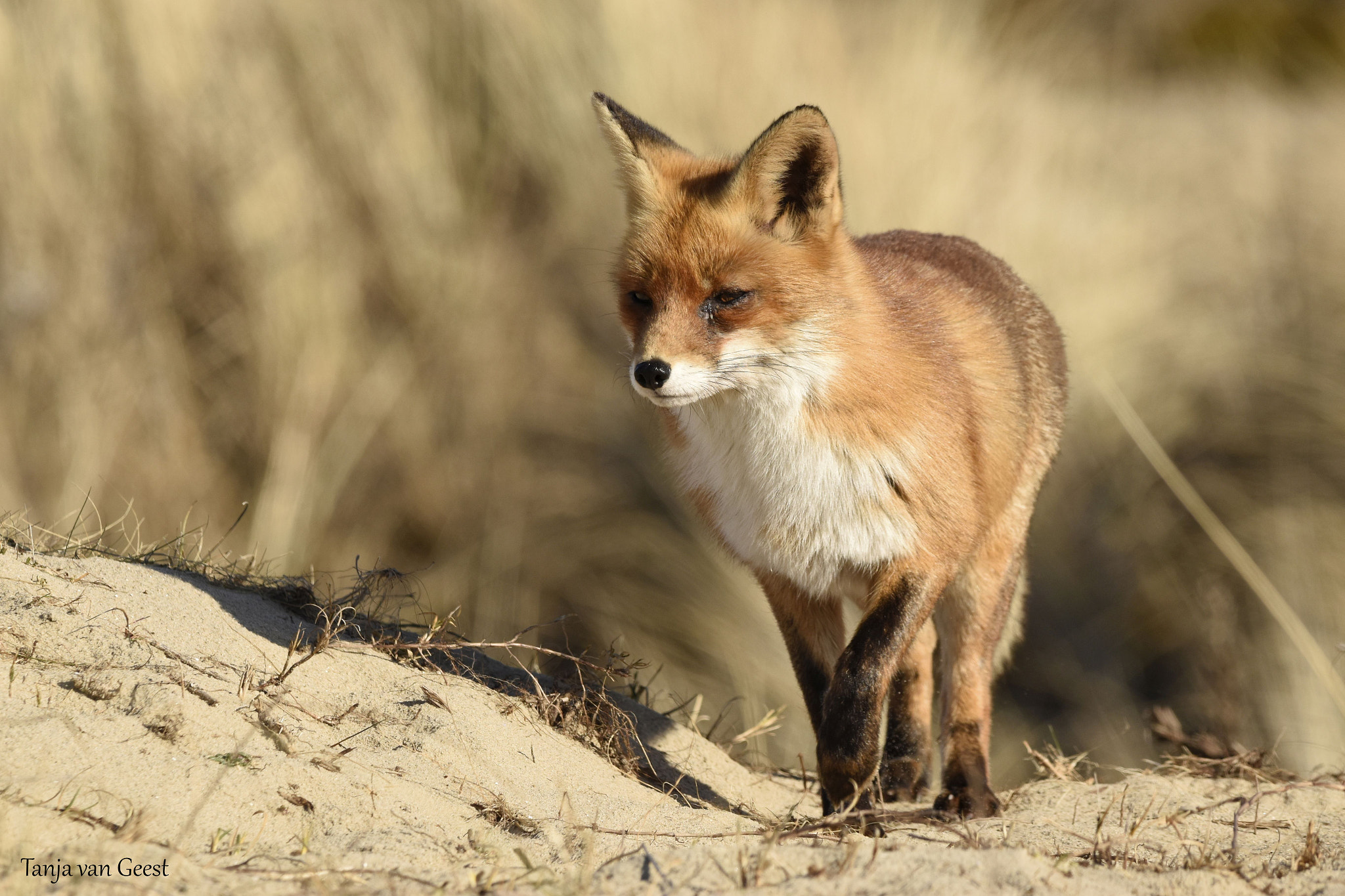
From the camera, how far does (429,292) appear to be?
818 cm

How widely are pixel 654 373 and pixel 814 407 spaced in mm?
547

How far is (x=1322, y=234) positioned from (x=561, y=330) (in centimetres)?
479

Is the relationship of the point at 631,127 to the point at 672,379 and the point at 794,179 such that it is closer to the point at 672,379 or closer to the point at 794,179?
the point at 794,179

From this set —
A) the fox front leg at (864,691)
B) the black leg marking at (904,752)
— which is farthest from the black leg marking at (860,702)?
the black leg marking at (904,752)

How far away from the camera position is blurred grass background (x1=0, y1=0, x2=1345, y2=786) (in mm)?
6848

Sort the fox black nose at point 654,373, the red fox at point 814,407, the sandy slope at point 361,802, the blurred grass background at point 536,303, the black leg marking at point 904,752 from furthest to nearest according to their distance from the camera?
the blurred grass background at point 536,303, the black leg marking at point 904,752, the red fox at point 814,407, the fox black nose at point 654,373, the sandy slope at point 361,802

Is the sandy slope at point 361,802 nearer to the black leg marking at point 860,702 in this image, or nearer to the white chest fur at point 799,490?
the black leg marking at point 860,702

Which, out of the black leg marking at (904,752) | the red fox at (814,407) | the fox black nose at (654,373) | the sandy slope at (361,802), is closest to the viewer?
the sandy slope at (361,802)

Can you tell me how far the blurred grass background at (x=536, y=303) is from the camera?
6848 mm

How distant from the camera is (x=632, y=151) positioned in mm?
3902

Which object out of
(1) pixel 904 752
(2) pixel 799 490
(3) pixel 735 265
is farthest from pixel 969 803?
(3) pixel 735 265

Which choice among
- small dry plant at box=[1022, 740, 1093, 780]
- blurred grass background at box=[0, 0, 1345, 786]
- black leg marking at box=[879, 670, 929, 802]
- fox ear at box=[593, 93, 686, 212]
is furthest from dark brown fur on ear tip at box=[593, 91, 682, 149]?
blurred grass background at box=[0, 0, 1345, 786]

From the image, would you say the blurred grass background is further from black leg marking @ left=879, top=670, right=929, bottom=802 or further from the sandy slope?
the sandy slope

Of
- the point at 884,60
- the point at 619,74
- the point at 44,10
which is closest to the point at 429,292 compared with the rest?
the point at 619,74
